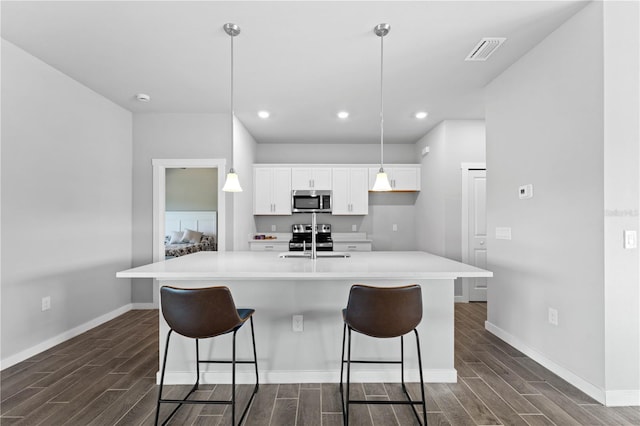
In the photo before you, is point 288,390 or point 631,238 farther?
point 288,390

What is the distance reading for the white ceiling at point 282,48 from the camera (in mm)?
2279

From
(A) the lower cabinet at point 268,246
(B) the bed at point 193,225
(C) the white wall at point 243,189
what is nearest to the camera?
(C) the white wall at point 243,189

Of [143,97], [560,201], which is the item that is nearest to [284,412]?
[560,201]

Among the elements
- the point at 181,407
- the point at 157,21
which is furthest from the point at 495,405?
the point at 157,21

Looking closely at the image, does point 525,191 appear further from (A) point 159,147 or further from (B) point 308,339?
(A) point 159,147

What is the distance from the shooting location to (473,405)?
2.17 meters

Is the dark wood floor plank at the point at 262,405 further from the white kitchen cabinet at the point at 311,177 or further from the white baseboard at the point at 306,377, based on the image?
the white kitchen cabinet at the point at 311,177

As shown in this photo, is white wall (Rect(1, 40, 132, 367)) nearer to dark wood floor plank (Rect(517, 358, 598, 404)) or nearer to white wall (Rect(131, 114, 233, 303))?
white wall (Rect(131, 114, 233, 303))

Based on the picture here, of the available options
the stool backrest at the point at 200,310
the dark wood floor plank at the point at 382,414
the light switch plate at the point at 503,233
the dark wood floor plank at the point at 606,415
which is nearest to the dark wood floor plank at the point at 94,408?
the stool backrest at the point at 200,310

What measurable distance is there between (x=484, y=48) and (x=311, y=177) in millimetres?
3413

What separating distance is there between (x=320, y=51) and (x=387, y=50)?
0.57m

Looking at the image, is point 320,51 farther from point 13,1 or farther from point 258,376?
point 258,376

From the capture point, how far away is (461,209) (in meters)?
4.76

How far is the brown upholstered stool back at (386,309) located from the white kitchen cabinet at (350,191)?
3.85m
